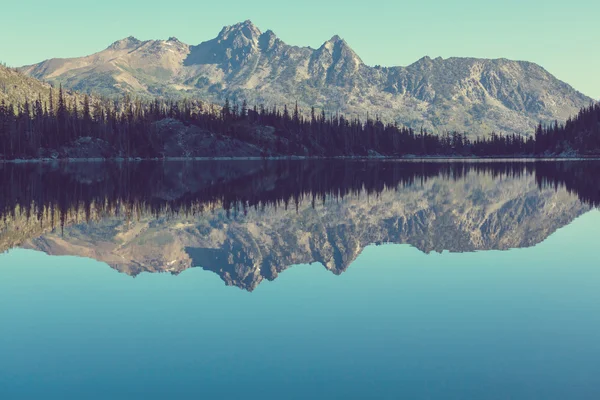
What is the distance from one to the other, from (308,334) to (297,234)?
24996 mm

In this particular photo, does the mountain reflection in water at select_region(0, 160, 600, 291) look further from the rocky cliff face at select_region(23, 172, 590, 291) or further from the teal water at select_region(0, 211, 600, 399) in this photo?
the teal water at select_region(0, 211, 600, 399)

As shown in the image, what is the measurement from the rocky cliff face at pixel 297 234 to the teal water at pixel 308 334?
236cm

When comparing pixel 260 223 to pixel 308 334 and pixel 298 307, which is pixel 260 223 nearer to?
pixel 298 307

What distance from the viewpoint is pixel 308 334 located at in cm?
2084

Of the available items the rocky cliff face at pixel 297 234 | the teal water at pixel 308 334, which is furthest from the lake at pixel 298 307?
the rocky cliff face at pixel 297 234

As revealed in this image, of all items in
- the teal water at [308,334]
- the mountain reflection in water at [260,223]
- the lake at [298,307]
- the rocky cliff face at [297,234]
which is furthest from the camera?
the mountain reflection in water at [260,223]

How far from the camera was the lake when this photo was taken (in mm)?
16812

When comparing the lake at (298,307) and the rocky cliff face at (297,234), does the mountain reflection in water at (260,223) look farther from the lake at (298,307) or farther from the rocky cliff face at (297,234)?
the lake at (298,307)

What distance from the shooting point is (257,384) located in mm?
16531

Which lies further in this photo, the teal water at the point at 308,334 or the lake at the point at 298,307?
the lake at the point at 298,307

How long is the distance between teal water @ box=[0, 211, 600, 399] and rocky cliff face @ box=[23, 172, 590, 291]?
7.76ft

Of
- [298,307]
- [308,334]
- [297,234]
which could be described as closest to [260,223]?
[297,234]

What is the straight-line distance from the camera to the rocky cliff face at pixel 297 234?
3547 cm

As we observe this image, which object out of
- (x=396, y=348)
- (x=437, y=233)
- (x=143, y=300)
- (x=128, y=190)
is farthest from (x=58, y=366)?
(x=128, y=190)
